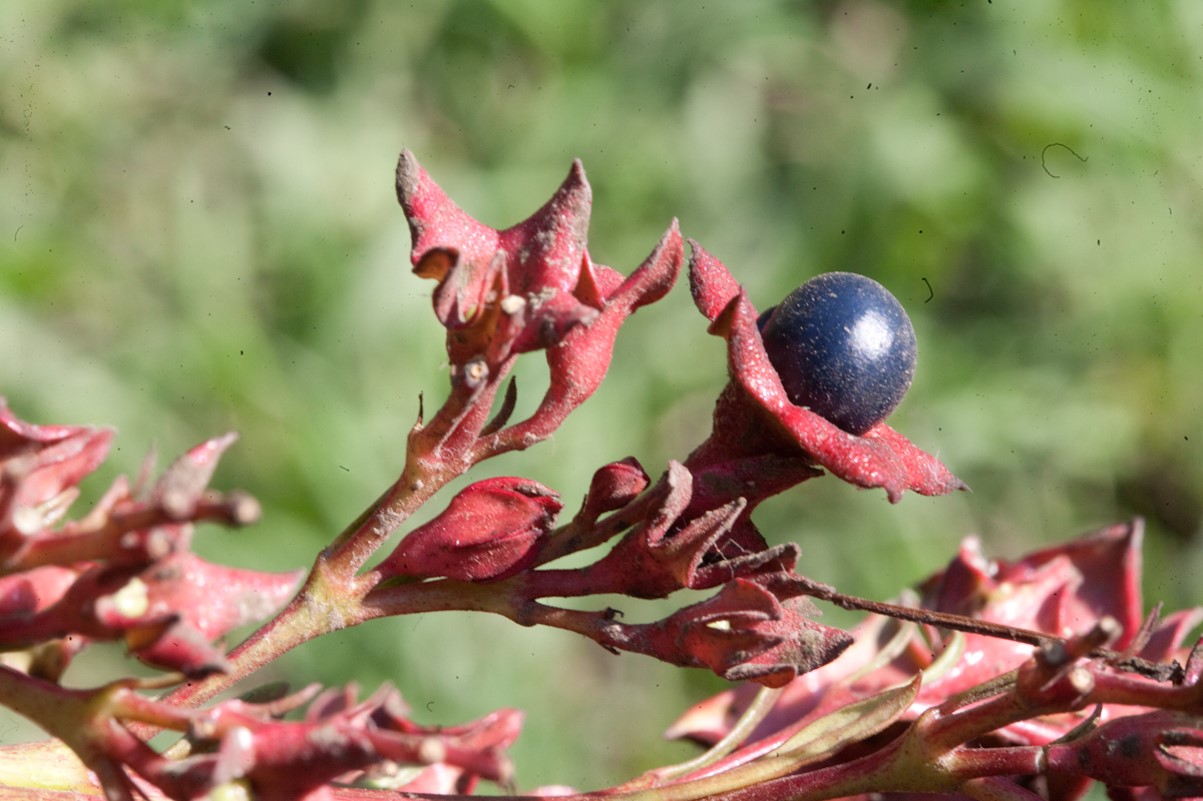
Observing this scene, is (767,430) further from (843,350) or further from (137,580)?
(137,580)

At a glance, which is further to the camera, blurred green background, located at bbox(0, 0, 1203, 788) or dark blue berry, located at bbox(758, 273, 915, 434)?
blurred green background, located at bbox(0, 0, 1203, 788)

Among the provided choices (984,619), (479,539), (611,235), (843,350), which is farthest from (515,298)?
(611,235)

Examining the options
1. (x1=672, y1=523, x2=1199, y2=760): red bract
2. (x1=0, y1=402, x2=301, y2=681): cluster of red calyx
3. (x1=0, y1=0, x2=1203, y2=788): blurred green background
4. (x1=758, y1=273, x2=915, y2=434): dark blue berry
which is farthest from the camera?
(x1=0, y1=0, x2=1203, y2=788): blurred green background

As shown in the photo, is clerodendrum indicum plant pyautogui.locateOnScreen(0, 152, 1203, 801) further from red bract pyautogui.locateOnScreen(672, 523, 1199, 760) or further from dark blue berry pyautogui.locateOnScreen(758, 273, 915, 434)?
red bract pyautogui.locateOnScreen(672, 523, 1199, 760)

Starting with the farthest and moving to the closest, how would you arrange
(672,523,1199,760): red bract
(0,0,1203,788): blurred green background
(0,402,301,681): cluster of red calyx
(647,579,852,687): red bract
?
(0,0,1203,788): blurred green background, (672,523,1199,760): red bract, (647,579,852,687): red bract, (0,402,301,681): cluster of red calyx

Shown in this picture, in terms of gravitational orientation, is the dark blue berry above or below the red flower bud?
above

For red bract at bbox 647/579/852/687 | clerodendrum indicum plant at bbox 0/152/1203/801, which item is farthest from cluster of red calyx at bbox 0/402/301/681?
red bract at bbox 647/579/852/687
